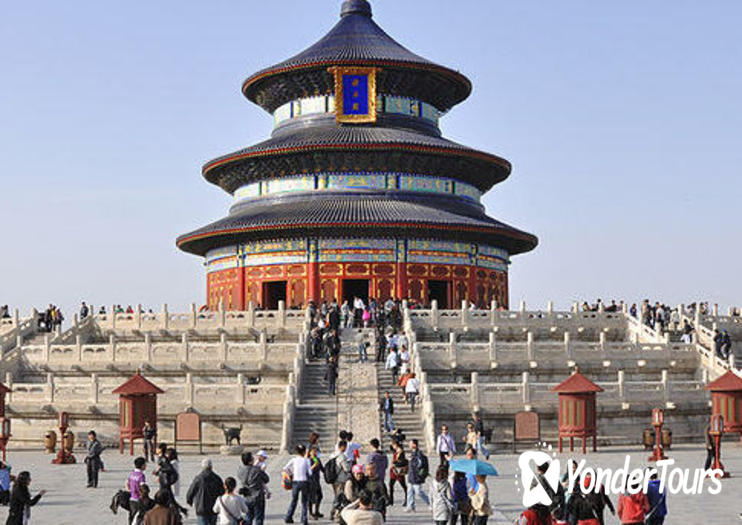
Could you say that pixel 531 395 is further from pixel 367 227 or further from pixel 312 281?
pixel 312 281

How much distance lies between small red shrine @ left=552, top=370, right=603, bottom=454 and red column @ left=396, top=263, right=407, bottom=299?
24194 millimetres

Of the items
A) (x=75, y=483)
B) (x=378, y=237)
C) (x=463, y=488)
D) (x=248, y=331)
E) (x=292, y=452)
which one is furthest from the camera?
(x=378, y=237)

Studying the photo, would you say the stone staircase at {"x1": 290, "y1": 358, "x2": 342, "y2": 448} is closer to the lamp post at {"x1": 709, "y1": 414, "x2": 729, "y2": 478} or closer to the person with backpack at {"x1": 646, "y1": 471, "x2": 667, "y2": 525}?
the lamp post at {"x1": 709, "y1": 414, "x2": 729, "y2": 478}

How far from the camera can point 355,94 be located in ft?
201

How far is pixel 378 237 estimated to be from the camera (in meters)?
56.9

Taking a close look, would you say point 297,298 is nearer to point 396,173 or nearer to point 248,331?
point 396,173

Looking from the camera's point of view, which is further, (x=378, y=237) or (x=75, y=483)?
(x=378, y=237)

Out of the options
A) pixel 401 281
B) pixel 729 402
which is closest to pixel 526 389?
pixel 729 402

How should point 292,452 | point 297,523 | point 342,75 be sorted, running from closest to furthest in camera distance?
point 297,523
point 292,452
point 342,75

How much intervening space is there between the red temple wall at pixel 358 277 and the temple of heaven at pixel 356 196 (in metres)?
0.06

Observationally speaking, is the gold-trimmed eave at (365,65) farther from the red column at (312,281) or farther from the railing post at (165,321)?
the railing post at (165,321)

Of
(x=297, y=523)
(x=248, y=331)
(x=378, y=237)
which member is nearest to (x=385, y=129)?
(x=378, y=237)

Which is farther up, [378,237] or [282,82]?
[282,82]

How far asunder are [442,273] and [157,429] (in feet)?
83.5
